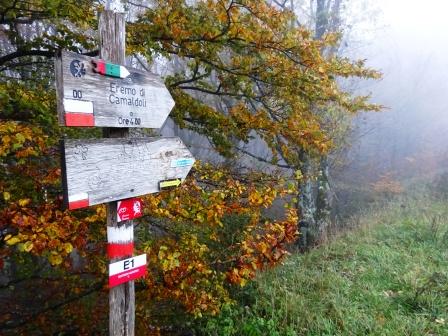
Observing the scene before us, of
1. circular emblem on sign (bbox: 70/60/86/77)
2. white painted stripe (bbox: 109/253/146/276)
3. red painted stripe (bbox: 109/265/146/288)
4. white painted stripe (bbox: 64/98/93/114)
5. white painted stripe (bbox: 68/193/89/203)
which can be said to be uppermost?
circular emblem on sign (bbox: 70/60/86/77)

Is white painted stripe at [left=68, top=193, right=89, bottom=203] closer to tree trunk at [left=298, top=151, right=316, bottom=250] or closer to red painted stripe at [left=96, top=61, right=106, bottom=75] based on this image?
red painted stripe at [left=96, top=61, right=106, bottom=75]

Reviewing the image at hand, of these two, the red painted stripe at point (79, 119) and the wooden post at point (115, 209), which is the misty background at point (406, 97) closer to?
the wooden post at point (115, 209)

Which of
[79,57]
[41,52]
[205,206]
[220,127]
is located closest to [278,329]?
[205,206]

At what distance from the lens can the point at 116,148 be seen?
7.18 feet

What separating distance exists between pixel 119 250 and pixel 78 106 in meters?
0.95

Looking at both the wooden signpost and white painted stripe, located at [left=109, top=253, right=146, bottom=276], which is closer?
the wooden signpost

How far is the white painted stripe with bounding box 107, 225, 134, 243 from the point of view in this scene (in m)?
2.33

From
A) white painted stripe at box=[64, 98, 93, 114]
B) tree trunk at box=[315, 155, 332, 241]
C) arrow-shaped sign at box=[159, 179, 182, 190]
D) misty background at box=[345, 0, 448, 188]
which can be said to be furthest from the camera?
misty background at box=[345, 0, 448, 188]

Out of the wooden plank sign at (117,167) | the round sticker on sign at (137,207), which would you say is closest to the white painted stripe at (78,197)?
the wooden plank sign at (117,167)

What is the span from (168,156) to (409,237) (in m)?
6.78

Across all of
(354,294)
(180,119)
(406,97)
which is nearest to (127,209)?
(180,119)

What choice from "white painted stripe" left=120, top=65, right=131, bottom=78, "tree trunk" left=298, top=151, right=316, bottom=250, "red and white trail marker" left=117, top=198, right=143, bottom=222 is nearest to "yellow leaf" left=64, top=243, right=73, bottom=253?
"red and white trail marker" left=117, top=198, right=143, bottom=222

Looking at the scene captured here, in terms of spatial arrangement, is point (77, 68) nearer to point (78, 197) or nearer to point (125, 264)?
point (78, 197)

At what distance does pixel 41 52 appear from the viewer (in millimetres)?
4402
